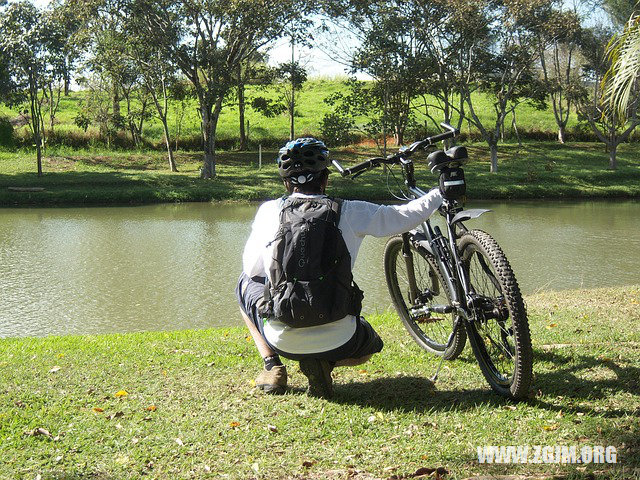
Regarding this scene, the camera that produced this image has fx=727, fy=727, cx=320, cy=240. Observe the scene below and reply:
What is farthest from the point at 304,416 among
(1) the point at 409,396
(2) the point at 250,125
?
(2) the point at 250,125

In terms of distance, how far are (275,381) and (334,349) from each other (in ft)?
1.63

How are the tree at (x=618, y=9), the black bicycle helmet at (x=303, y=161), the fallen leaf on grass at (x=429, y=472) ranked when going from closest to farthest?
the fallen leaf on grass at (x=429, y=472) → the black bicycle helmet at (x=303, y=161) → the tree at (x=618, y=9)

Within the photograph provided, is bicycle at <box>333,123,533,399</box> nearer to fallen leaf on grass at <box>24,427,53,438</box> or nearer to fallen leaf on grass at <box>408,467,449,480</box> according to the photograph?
fallen leaf on grass at <box>408,467,449,480</box>

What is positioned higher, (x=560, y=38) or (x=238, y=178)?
(x=560, y=38)

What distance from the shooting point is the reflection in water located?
31.0 ft

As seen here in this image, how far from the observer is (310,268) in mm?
3689

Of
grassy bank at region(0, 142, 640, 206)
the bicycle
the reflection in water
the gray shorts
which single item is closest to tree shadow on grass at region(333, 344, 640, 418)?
the bicycle

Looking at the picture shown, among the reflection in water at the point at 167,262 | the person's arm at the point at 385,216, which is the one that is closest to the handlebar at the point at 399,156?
the person's arm at the point at 385,216

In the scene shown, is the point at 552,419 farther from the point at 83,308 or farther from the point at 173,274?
the point at 173,274

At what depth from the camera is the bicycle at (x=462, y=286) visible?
3.71 m

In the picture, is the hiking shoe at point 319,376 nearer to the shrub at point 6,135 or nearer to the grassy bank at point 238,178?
the grassy bank at point 238,178

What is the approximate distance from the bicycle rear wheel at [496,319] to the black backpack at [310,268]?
0.76 metres

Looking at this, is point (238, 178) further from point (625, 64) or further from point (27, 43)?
point (625, 64)

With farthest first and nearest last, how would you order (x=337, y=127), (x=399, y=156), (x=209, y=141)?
(x=337, y=127), (x=209, y=141), (x=399, y=156)
